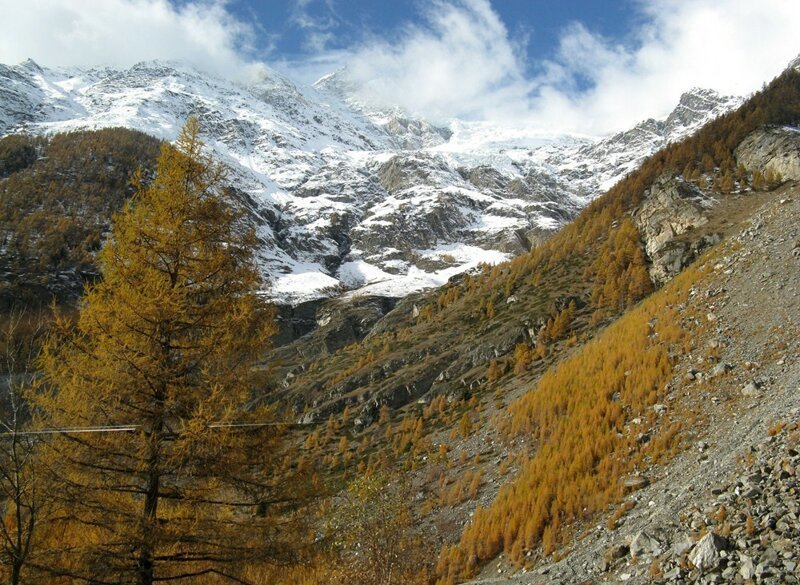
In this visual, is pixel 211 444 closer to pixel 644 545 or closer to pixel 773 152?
pixel 644 545

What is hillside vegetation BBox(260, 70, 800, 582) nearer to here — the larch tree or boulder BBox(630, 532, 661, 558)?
the larch tree

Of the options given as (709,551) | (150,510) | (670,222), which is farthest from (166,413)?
(670,222)

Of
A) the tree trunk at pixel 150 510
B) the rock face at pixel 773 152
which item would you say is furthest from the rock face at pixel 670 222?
the tree trunk at pixel 150 510

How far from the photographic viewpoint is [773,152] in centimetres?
7562

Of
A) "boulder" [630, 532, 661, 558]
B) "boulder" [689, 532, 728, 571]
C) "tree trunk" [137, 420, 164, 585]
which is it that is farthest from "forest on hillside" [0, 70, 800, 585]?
"boulder" [689, 532, 728, 571]

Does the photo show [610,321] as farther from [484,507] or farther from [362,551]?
[362,551]

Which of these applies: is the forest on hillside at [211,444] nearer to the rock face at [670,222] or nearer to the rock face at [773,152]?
the rock face at [670,222]

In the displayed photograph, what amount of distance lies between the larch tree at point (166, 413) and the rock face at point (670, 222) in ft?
208

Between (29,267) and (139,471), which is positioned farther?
(29,267)

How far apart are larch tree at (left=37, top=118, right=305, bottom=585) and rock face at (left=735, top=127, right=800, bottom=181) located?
79684 mm

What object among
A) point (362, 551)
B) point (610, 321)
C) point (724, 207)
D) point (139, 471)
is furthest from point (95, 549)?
point (724, 207)

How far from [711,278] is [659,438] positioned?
22.2 meters

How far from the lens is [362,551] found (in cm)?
1909

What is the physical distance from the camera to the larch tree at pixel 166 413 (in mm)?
9000
